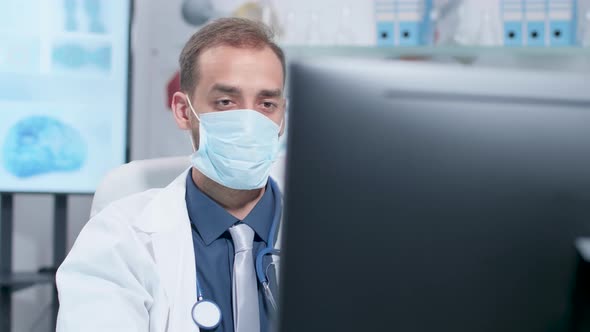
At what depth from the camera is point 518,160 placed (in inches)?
19.5

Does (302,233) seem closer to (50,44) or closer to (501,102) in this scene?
(501,102)

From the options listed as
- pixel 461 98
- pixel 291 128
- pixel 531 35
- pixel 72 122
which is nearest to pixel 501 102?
pixel 461 98

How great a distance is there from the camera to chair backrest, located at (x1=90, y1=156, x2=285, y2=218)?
1.38m

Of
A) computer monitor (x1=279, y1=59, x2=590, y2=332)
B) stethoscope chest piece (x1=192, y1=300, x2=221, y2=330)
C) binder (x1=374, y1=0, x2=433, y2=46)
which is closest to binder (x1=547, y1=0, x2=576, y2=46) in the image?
binder (x1=374, y1=0, x2=433, y2=46)

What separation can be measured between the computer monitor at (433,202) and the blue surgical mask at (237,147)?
737 mm

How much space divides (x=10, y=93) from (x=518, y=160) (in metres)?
1.96

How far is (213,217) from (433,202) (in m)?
0.81

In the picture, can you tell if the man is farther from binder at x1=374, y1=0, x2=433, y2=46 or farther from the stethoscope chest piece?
binder at x1=374, y1=0, x2=433, y2=46

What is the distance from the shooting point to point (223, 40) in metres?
1.36

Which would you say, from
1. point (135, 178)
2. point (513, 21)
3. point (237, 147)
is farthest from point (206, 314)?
point (513, 21)

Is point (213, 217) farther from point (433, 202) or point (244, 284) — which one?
point (433, 202)

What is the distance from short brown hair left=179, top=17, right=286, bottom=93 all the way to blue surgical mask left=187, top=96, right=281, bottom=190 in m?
0.17

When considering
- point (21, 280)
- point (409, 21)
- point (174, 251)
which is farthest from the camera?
point (409, 21)

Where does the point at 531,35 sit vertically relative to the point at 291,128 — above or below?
above
